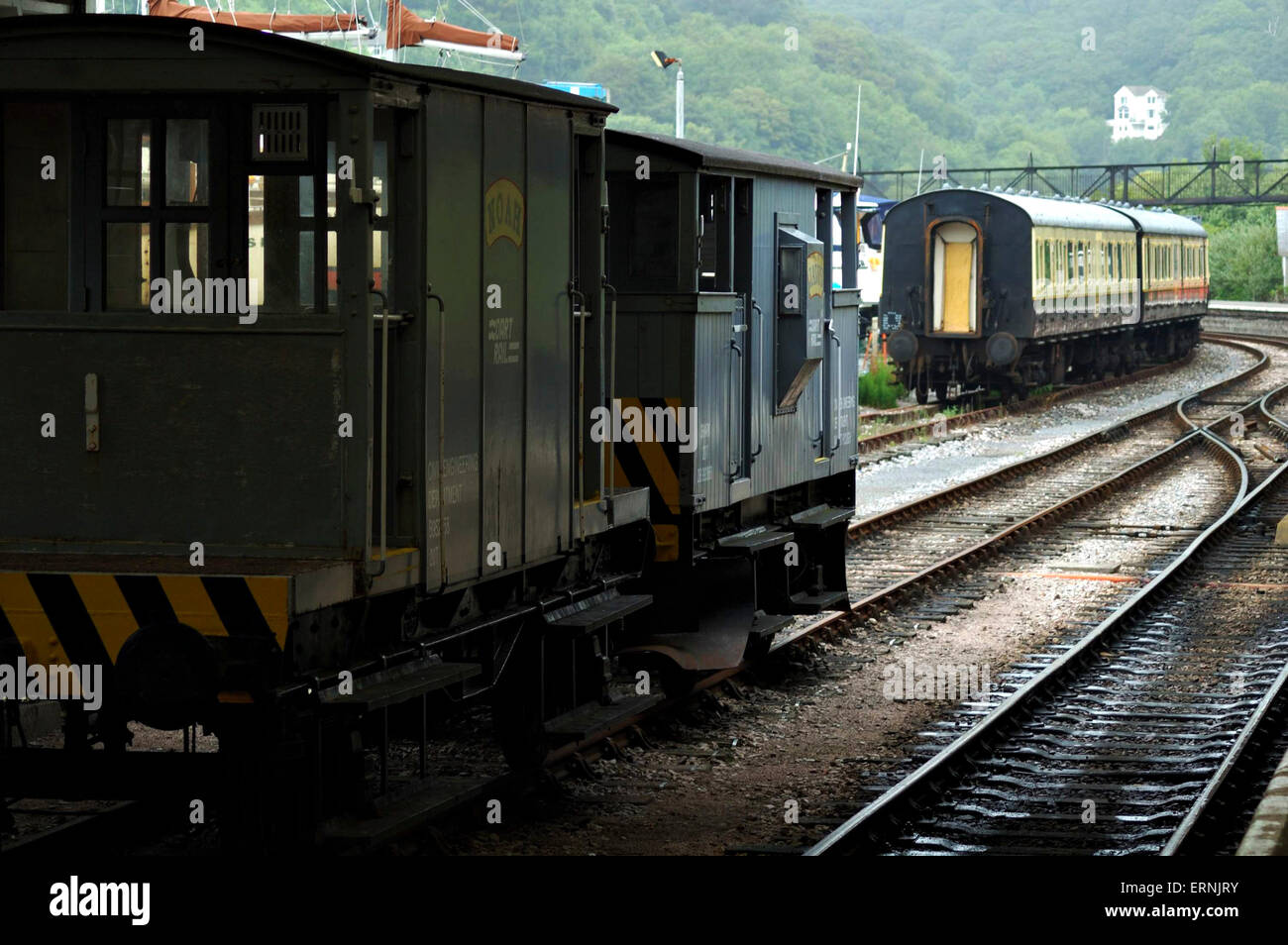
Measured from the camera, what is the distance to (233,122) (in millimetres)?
6695

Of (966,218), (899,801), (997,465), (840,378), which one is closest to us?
(899,801)

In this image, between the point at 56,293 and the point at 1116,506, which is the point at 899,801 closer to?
the point at 56,293

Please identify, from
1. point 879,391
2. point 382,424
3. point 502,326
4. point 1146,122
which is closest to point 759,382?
point 502,326

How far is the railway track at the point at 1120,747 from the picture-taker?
8.58 metres

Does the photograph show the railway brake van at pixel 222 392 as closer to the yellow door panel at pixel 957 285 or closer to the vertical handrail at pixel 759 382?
the vertical handrail at pixel 759 382

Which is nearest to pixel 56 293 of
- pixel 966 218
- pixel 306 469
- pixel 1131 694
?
pixel 306 469

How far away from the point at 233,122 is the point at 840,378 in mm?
7286

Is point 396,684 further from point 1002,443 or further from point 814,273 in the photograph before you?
point 1002,443

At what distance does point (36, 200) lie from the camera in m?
6.80

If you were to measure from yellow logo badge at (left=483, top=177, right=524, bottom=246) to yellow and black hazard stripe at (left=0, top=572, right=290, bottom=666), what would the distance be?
2.08 metres

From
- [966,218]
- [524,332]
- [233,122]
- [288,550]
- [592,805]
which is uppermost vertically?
[966,218]

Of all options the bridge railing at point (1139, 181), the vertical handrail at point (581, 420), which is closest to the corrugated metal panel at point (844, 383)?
the vertical handrail at point (581, 420)

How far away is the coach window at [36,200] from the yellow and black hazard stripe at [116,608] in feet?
3.61

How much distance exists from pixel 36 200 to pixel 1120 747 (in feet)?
22.0
